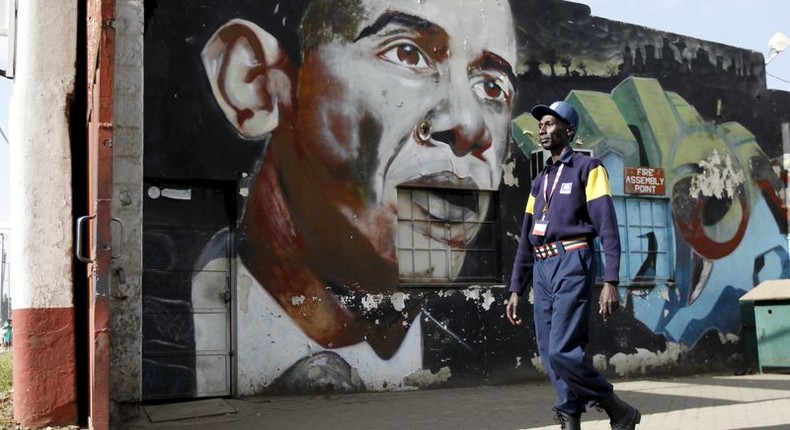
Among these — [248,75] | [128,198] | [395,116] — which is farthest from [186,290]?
[395,116]

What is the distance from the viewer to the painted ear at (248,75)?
31.0 feet

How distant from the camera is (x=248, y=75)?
31.4 ft

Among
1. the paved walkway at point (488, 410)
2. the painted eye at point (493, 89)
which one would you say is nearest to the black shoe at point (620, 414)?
the paved walkway at point (488, 410)

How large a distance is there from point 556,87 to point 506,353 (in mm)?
3491

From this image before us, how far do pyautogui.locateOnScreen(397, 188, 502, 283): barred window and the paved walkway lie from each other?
1366 millimetres

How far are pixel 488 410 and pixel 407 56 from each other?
14.5ft

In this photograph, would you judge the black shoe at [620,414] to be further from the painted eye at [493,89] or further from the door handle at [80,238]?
the painted eye at [493,89]

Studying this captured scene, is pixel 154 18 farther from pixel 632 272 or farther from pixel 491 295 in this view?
pixel 632 272

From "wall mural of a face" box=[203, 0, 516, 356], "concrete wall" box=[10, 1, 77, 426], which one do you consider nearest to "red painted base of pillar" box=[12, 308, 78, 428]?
"concrete wall" box=[10, 1, 77, 426]

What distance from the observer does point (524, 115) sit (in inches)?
447

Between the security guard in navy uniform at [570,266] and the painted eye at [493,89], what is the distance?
536 centimetres

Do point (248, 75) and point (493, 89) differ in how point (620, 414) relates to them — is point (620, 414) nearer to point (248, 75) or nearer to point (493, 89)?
point (248, 75)

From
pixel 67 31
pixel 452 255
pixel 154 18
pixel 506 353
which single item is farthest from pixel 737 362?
pixel 67 31

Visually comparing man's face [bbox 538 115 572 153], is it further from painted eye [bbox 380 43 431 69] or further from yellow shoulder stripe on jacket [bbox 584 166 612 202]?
painted eye [bbox 380 43 431 69]
